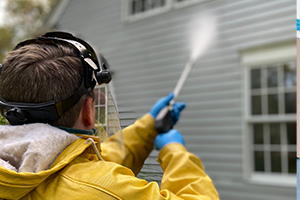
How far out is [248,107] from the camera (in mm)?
4488

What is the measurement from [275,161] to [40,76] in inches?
165

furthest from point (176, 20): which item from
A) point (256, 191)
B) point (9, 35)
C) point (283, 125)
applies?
point (9, 35)

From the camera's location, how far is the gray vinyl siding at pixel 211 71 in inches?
170

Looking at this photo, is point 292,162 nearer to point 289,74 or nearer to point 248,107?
point 248,107

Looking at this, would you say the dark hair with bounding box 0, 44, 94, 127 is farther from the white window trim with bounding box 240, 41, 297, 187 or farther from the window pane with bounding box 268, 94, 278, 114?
the window pane with bounding box 268, 94, 278, 114

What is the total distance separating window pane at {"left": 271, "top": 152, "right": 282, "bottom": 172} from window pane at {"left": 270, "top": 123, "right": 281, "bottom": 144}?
17 centimetres

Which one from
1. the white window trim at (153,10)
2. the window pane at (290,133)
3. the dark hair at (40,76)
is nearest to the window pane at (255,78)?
the window pane at (290,133)

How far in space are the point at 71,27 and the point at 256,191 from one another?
5007 mm

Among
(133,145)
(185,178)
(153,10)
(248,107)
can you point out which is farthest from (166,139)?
(153,10)

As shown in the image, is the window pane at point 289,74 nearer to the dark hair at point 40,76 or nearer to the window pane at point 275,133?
the window pane at point 275,133

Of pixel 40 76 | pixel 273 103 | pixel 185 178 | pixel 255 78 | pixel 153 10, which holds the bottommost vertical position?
pixel 185 178

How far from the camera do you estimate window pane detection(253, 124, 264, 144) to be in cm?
449

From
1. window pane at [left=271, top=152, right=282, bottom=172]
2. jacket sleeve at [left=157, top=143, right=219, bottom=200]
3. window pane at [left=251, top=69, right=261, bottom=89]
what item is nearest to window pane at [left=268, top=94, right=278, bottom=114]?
window pane at [left=251, top=69, right=261, bottom=89]

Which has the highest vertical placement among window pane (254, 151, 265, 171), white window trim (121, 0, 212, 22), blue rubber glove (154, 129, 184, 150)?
white window trim (121, 0, 212, 22)
